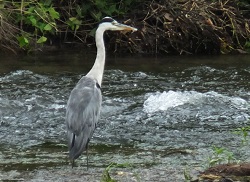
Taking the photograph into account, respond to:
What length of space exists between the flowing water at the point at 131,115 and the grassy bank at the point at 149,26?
0.47 meters

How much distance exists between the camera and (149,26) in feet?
40.9

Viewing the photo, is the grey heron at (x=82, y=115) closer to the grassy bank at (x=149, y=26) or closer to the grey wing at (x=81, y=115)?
the grey wing at (x=81, y=115)

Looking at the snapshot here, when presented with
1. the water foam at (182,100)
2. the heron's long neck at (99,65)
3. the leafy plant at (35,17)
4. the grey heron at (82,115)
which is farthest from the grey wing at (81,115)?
the leafy plant at (35,17)

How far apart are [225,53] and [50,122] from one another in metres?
6.00

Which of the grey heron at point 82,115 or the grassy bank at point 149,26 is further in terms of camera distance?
the grassy bank at point 149,26

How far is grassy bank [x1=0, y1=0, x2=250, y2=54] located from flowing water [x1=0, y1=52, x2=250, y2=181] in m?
0.47

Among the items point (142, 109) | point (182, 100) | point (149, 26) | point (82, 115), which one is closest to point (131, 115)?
point (142, 109)

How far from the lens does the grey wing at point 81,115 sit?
19.5 feet

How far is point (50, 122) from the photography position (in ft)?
25.0

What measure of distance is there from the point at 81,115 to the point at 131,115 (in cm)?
176

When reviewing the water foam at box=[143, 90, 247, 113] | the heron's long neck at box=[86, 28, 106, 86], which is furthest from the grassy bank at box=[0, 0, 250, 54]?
→ the heron's long neck at box=[86, 28, 106, 86]

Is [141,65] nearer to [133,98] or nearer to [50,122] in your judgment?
[133,98]

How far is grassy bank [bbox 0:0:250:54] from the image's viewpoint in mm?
12164

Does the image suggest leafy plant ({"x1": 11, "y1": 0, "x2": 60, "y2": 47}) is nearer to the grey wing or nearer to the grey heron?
the grey heron
